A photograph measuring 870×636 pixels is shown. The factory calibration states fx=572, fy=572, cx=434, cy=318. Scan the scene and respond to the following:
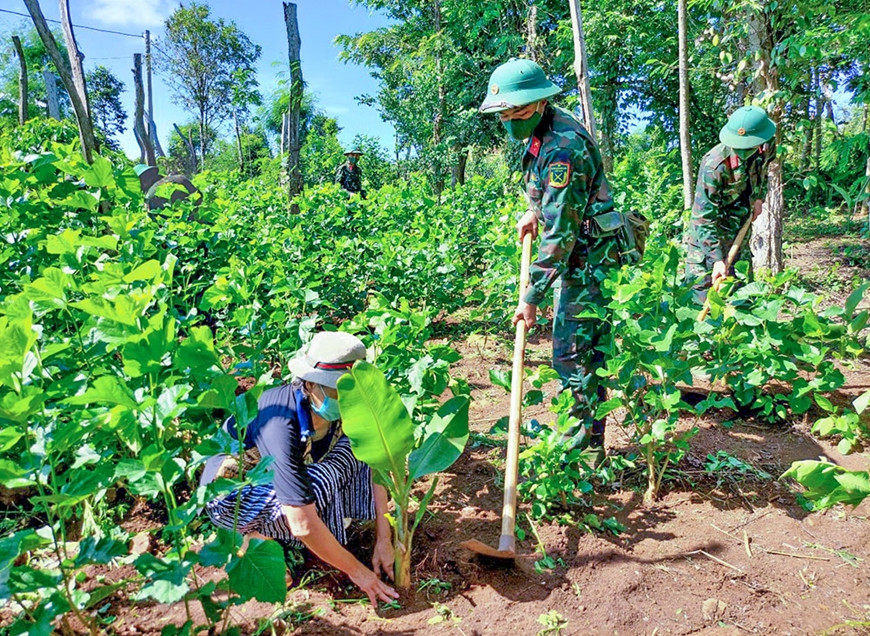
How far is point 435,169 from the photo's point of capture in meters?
16.1

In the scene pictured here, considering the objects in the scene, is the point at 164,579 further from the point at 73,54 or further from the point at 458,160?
the point at 458,160

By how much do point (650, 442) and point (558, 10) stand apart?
14.1 m

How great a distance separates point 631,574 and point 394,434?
1.13m

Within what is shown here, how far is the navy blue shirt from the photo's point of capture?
6.21 feet

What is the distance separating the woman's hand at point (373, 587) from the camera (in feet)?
6.59

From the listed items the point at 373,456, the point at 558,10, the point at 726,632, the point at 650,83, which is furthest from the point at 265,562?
the point at 558,10

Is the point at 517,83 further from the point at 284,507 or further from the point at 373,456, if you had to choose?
the point at 284,507

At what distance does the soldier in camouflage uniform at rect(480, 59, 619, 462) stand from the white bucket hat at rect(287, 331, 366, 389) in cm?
102

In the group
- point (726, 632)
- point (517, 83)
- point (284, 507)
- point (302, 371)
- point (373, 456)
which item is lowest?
point (726, 632)

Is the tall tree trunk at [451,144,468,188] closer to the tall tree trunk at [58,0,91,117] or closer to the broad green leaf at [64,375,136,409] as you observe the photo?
the tall tree trunk at [58,0,91,117]

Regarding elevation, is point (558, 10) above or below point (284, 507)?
above

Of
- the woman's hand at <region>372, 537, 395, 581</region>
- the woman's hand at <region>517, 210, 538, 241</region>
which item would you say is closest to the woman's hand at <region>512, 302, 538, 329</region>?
the woman's hand at <region>517, 210, 538, 241</region>

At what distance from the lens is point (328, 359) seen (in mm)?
1955

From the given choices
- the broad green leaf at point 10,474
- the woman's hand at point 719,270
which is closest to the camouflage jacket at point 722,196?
the woman's hand at point 719,270
